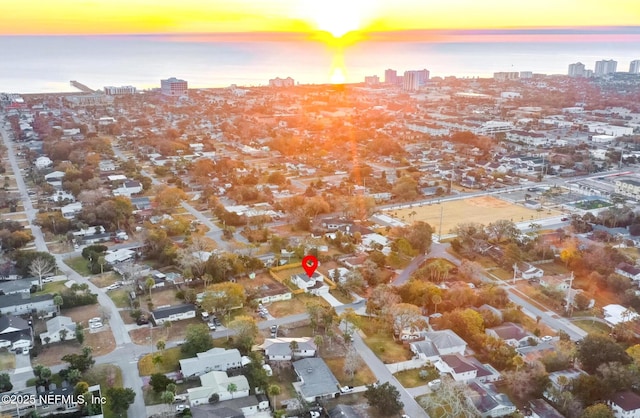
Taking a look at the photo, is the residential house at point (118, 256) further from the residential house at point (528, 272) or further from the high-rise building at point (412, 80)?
the high-rise building at point (412, 80)

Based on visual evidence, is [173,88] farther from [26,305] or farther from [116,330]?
[116,330]

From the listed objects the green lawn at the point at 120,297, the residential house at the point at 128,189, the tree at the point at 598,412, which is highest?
the residential house at the point at 128,189

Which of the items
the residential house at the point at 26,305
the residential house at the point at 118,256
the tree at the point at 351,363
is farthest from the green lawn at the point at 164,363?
the residential house at the point at 118,256

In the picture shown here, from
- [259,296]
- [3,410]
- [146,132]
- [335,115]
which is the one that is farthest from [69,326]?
[335,115]

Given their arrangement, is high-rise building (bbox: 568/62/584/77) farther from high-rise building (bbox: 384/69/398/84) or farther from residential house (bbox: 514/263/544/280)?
residential house (bbox: 514/263/544/280)

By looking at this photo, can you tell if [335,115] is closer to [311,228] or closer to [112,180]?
[112,180]

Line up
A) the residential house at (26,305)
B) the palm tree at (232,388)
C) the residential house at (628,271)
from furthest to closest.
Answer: the residential house at (628,271) < the residential house at (26,305) < the palm tree at (232,388)

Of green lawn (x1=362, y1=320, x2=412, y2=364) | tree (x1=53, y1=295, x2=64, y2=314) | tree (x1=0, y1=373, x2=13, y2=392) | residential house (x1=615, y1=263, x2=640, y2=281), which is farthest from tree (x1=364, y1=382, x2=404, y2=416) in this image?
residential house (x1=615, y1=263, x2=640, y2=281)
